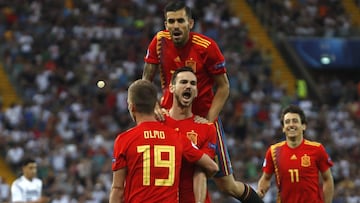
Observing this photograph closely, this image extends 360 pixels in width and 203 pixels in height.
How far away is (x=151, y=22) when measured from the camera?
27109 millimetres

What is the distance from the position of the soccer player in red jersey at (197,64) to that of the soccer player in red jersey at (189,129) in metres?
0.64

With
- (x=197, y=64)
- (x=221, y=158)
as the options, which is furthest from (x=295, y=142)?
(x=197, y=64)

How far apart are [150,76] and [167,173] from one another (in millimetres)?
2006

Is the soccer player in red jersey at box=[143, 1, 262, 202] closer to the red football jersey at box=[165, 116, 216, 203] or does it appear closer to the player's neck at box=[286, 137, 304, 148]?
the red football jersey at box=[165, 116, 216, 203]

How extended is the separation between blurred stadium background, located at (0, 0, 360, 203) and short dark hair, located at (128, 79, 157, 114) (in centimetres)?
1137

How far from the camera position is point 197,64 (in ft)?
32.9

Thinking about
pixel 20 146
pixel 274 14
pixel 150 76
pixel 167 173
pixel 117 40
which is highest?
pixel 274 14

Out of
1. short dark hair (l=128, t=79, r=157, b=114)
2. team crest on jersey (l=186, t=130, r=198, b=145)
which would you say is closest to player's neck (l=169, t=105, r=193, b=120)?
team crest on jersey (l=186, t=130, r=198, b=145)

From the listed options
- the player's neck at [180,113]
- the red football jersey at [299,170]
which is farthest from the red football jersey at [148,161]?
the red football jersey at [299,170]

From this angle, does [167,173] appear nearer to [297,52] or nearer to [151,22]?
[151,22]

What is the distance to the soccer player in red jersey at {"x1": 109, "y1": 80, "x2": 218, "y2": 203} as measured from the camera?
8.45 metres

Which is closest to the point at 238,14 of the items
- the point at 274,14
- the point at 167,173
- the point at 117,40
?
the point at 274,14

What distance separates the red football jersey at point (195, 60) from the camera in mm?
10023

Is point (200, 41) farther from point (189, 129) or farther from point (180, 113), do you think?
point (189, 129)
